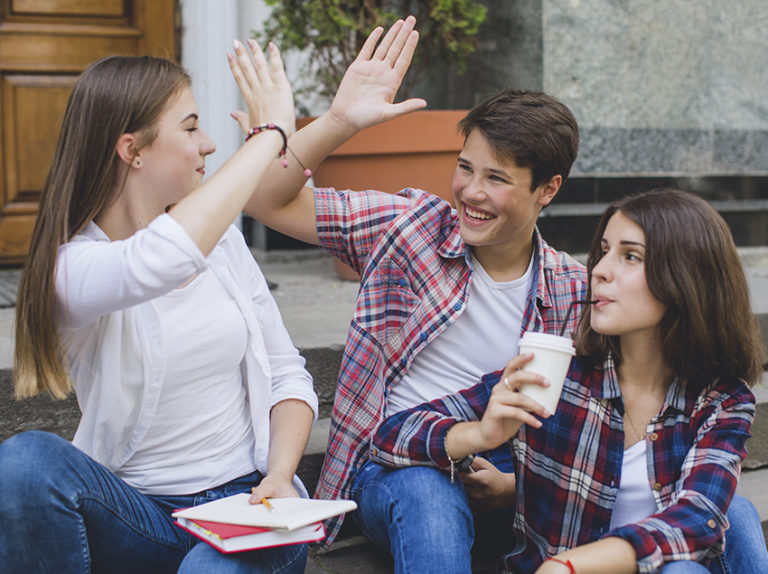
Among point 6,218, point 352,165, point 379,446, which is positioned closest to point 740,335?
point 379,446

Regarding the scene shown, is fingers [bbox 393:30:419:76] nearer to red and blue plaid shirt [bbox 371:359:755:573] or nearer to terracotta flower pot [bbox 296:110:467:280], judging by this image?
red and blue plaid shirt [bbox 371:359:755:573]

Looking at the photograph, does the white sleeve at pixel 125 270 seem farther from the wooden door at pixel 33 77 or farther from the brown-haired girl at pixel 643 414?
the wooden door at pixel 33 77

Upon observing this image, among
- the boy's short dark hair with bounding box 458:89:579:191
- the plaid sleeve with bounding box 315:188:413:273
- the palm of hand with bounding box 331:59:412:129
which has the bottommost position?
the plaid sleeve with bounding box 315:188:413:273

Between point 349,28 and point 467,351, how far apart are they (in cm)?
222

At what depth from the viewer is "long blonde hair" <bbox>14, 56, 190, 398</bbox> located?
65.7 inches

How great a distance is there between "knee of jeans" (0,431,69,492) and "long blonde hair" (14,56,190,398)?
4.0 inches

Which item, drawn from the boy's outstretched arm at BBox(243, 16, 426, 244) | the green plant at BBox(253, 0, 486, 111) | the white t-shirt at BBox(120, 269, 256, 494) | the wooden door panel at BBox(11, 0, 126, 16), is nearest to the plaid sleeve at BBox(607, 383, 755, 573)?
the white t-shirt at BBox(120, 269, 256, 494)

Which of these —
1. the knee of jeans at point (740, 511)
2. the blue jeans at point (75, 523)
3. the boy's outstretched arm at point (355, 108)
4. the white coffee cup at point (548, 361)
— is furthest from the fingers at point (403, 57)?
the knee of jeans at point (740, 511)

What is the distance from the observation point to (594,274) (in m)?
1.89

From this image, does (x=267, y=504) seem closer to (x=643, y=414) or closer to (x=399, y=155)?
(x=643, y=414)

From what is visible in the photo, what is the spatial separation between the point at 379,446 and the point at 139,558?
0.57 m

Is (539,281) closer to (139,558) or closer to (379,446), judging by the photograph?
(379,446)

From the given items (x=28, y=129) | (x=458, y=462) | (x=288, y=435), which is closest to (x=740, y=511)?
(x=458, y=462)

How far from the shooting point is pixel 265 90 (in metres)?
1.70
